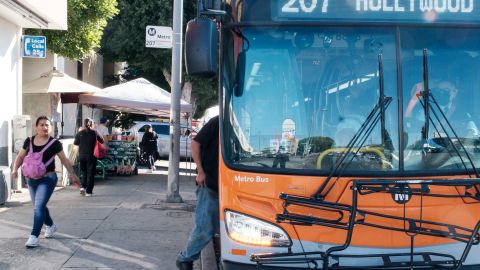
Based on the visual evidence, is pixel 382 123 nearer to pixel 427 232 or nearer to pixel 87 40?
pixel 427 232

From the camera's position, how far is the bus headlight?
4.93 m

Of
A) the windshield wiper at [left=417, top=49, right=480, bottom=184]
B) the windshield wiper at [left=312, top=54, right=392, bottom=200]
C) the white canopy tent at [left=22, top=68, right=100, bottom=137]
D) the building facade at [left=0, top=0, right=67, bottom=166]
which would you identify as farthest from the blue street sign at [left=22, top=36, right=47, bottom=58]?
the windshield wiper at [left=417, top=49, right=480, bottom=184]

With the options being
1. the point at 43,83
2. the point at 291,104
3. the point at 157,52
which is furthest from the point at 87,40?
the point at 291,104

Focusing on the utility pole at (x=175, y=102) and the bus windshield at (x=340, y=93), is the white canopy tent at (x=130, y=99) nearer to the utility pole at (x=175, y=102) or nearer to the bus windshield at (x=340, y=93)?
the utility pole at (x=175, y=102)

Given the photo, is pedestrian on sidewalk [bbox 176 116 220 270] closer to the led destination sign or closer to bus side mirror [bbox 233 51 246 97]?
bus side mirror [bbox 233 51 246 97]

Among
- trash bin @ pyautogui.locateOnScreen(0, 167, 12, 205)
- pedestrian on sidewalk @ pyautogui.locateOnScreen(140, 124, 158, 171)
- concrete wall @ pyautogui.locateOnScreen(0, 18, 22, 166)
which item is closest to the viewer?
trash bin @ pyautogui.locateOnScreen(0, 167, 12, 205)

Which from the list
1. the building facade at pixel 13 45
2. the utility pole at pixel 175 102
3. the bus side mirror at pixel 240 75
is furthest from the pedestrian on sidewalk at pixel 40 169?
the building facade at pixel 13 45

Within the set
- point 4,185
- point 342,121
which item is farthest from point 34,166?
point 342,121

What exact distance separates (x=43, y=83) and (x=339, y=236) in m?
12.0

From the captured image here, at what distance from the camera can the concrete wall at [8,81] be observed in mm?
13141

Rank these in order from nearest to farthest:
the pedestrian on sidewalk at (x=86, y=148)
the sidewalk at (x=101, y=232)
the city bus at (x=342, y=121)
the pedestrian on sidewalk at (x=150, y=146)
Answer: the city bus at (x=342, y=121) → the sidewalk at (x=101, y=232) → the pedestrian on sidewalk at (x=86, y=148) → the pedestrian on sidewalk at (x=150, y=146)

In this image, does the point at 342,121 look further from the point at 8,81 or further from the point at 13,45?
the point at 13,45

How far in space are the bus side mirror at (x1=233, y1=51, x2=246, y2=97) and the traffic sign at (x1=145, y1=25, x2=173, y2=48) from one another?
22.8ft

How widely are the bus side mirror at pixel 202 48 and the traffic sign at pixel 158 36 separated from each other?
6.91 m
